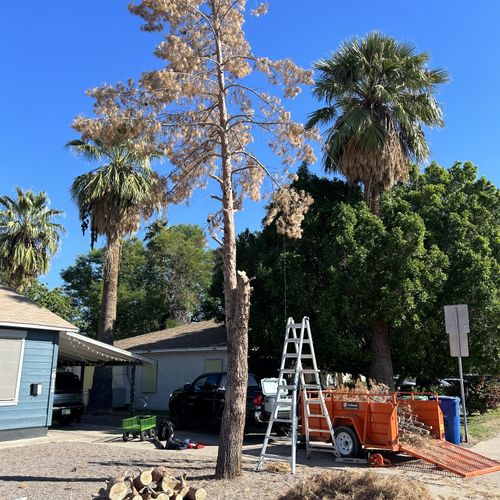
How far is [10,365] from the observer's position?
522 inches

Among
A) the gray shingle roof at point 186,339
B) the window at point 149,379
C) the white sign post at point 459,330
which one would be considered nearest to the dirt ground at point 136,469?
the white sign post at point 459,330

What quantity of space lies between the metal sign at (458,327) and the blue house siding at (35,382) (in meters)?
10.3

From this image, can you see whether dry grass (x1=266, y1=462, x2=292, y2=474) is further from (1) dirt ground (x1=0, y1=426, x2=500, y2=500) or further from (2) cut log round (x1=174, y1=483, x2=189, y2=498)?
(2) cut log round (x1=174, y1=483, x2=189, y2=498)

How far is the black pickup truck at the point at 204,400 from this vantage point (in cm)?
1508

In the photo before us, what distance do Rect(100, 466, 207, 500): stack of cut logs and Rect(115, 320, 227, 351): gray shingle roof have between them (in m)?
14.4

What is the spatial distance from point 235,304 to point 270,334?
822 cm

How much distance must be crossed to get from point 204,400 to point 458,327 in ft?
24.3

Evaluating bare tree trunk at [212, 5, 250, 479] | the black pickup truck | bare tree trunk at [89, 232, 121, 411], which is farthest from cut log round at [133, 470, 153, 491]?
bare tree trunk at [89, 232, 121, 411]

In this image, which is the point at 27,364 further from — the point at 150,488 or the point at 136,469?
the point at 150,488

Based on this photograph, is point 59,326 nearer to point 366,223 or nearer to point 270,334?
point 270,334

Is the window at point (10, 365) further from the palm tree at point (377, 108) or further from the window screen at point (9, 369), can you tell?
the palm tree at point (377, 108)

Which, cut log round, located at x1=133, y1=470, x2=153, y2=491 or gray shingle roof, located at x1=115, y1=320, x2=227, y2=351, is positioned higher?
gray shingle roof, located at x1=115, y1=320, x2=227, y2=351

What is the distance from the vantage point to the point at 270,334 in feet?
56.1

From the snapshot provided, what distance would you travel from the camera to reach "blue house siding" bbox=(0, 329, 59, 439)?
13.1m
